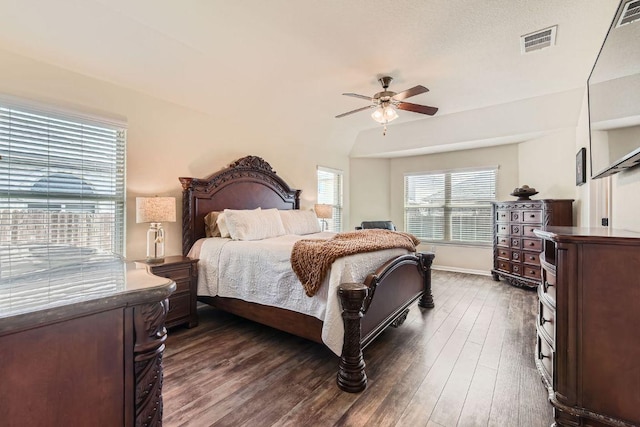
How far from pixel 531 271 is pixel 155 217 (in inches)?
195

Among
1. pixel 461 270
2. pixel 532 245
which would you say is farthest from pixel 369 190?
pixel 532 245

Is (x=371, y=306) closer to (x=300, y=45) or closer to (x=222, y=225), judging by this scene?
(x=222, y=225)

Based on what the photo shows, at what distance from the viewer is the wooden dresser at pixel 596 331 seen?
4.64ft

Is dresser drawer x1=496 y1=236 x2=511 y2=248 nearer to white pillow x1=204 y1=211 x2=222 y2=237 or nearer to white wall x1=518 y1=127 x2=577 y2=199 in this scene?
white wall x1=518 y1=127 x2=577 y2=199

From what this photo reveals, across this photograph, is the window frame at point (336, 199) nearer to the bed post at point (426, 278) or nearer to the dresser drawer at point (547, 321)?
the bed post at point (426, 278)

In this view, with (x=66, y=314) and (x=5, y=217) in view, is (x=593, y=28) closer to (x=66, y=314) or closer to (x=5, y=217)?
(x=66, y=314)

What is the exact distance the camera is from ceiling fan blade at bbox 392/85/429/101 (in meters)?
2.92

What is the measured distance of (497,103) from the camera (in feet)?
14.2

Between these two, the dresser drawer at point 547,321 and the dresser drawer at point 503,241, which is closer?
the dresser drawer at point 547,321

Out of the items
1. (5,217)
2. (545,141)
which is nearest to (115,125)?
(5,217)

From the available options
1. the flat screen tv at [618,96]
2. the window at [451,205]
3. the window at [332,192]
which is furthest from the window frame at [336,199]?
the flat screen tv at [618,96]

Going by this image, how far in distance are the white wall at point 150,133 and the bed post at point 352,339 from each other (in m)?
2.35

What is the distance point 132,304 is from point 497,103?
5061 mm

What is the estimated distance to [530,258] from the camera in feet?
14.1
